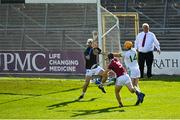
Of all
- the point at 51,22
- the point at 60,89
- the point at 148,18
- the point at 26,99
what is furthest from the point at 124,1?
the point at 26,99

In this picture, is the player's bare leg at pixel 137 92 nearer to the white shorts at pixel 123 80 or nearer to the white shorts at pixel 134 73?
the white shorts at pixel 123 80

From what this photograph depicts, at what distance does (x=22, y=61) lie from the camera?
93.6 ft

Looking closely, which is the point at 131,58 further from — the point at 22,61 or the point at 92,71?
the point at 22,61

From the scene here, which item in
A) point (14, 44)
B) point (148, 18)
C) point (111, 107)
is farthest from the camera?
point (148, 18)

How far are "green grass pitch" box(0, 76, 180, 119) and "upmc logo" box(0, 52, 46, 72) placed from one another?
69.3 inches

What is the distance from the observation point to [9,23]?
107 feet

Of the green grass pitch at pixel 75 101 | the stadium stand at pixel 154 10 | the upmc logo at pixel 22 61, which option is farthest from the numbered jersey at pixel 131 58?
the stadium stand at pixel 154 10

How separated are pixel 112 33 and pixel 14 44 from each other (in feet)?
18.1

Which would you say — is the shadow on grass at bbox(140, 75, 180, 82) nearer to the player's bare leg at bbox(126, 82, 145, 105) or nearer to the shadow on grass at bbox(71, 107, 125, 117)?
the player's bare leg at bbox(126, 82, 145, 105)

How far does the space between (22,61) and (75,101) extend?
8426mm

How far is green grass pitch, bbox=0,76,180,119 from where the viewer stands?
17656 mm

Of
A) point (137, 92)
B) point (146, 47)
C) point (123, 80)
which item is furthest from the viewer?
point (146, 47)

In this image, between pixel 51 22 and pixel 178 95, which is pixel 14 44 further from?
pixel 178 95

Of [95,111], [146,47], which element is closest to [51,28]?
[146,47]
